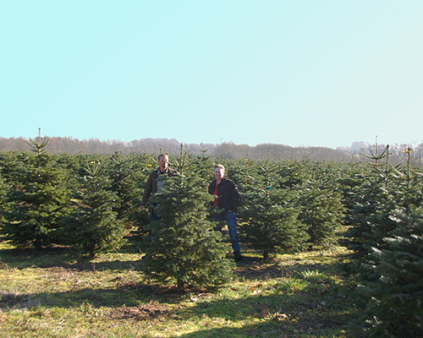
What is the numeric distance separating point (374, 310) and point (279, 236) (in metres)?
4.20

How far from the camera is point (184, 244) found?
548 cm

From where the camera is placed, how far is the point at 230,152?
96188 millimetres

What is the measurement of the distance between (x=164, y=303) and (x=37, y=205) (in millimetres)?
5291

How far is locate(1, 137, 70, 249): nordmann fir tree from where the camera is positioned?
7988mm

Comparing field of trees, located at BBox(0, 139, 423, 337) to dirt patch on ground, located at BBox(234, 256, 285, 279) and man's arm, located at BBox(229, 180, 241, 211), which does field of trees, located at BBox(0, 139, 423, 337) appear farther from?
man's arm, located at BBox(229, 180, 241, 211)

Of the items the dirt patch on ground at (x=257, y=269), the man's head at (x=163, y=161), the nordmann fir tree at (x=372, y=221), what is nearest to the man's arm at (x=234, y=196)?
the dirt patch on ground at (x=257, y=269)

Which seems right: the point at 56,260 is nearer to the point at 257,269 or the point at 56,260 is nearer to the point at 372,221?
the point at 257,269

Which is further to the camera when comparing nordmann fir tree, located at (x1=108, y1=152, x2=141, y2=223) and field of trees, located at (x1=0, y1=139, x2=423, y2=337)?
nordmann fir tree, located at (x1=108, y1=152, x2=141, y2=223)

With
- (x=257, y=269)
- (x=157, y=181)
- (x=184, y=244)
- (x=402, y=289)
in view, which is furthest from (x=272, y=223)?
(x=402, y=289)

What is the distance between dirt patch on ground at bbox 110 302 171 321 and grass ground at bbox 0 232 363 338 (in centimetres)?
2

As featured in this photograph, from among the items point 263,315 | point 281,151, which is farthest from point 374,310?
point 281,151

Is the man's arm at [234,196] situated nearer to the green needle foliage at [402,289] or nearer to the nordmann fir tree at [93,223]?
the nordmann fir tree at [93,223]

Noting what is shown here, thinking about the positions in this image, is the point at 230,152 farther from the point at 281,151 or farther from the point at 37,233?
the point at 37,233

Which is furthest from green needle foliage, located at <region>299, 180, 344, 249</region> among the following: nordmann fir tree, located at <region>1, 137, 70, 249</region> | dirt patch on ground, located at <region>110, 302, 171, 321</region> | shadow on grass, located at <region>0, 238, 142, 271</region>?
nordmann fir tree, located at <region>1, 137, 70, 249</region>
